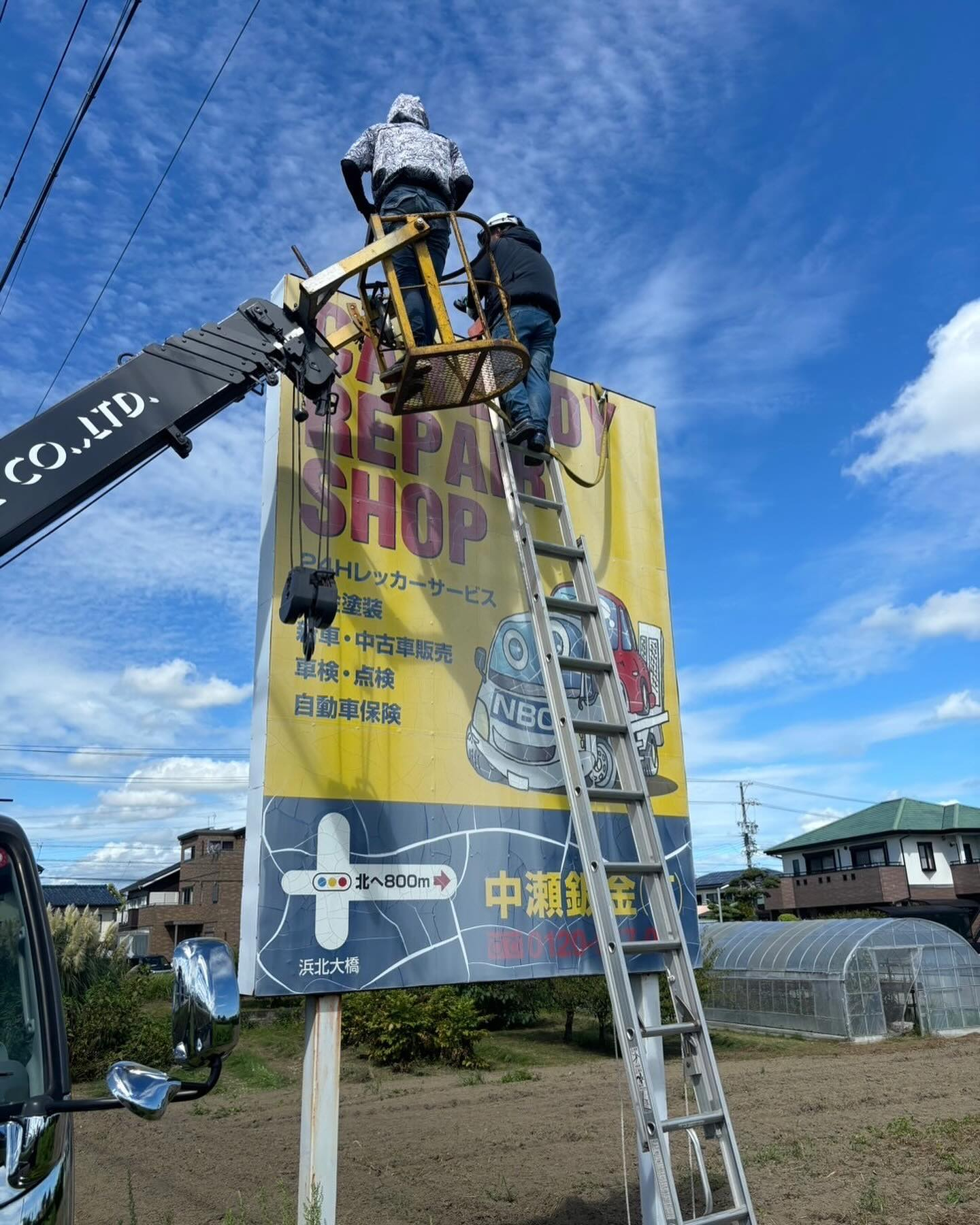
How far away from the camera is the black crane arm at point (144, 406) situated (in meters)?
4.23

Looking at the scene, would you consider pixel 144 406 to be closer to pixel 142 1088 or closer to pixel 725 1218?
pixel 142 1088

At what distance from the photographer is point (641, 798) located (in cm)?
537

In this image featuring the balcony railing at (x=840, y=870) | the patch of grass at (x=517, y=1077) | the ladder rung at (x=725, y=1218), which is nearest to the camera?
the ladder rung at (x=725, y=1218)

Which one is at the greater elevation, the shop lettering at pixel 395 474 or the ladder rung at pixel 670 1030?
the shop lettering at pixel 395 474

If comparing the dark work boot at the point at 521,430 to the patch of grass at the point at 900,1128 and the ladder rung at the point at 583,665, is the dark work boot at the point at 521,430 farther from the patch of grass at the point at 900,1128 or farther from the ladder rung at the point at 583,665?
the patch of grass at the point at 900,1128

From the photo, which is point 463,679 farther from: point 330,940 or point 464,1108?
point 464,1108

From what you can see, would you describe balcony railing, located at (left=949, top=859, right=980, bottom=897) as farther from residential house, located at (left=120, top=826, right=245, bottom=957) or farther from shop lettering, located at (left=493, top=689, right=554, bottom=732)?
shop lettering, located at (left=493, top=689, right=554, bottom=732)

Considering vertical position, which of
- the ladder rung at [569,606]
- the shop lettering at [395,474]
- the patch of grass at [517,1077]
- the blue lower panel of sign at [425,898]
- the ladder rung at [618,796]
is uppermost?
the shop lettering at [395,474]

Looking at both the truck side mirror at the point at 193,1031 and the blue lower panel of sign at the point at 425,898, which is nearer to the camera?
the truck side mirror at the point at 193,1031

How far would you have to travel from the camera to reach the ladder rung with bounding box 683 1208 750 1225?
161 inches

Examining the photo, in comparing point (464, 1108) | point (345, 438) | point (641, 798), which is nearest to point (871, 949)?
point (464, 1108)

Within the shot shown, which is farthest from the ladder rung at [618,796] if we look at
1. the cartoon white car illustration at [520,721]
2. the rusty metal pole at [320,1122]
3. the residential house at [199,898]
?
the residential house at [199,898]

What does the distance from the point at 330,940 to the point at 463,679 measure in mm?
1665

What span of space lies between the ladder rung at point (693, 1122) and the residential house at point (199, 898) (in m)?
44.3
